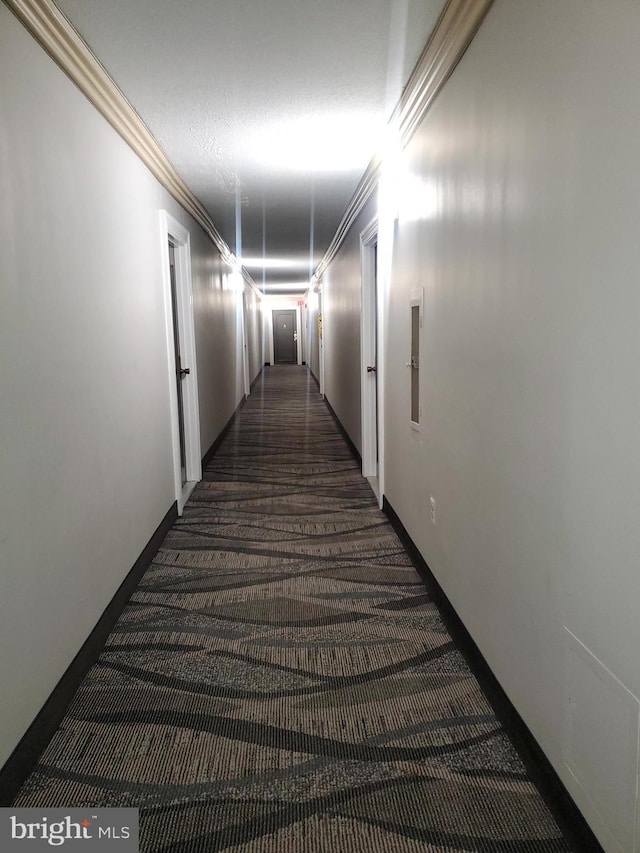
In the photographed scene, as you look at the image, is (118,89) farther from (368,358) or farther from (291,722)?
(368,358)

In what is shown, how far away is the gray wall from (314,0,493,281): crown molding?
6 centimetres

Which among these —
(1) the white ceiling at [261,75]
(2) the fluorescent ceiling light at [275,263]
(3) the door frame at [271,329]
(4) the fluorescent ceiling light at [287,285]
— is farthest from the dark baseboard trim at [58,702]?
(3) the door frame at [271,329]

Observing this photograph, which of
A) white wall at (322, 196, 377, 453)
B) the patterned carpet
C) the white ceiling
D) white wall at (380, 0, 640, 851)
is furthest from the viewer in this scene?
white wall at (322, 196, 377, 453)

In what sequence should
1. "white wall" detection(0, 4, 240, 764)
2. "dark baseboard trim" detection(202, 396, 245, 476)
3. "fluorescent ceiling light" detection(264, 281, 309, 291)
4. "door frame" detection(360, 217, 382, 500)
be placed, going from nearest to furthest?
"white wall" detection(0, 4, 240, 764) < "door frame" detection(360, 217, 382, 500) < "dark baseboard trim" detection(202, 396, 245, 476) < "fluorescent ceiling light" detection(264, 281, 309, 291)

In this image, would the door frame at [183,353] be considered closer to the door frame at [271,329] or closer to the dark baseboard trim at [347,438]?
the dark baseboard trim at [347,438]

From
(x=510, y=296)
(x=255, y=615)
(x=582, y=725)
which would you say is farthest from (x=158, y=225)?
(x=582, y=725)

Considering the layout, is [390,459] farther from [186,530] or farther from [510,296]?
[510,296]

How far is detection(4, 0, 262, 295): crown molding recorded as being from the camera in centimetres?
203

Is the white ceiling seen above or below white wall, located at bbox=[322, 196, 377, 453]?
above

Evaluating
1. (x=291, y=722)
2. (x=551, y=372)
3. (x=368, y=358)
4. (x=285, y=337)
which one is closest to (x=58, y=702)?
(x=291, y=722)

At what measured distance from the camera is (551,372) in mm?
1616

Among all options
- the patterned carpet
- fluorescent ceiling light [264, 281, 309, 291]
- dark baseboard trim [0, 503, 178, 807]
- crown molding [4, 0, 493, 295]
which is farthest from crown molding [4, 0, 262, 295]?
fluorescent ceiling light [264, 281, 309, 291]

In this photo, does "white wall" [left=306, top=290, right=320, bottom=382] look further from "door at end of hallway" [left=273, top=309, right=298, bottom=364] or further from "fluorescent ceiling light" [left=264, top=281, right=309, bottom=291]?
"door at end of hallway" [left=273, top=309, right=298, bottom=364]
